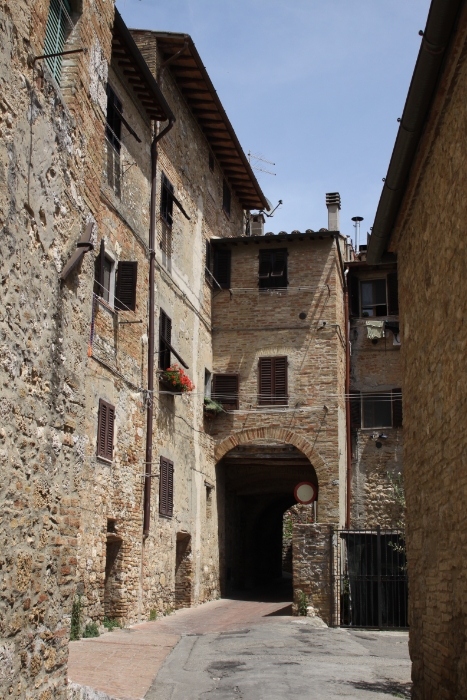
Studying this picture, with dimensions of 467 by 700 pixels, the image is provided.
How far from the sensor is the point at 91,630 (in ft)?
41.3

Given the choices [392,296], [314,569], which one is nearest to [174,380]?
[314,569]

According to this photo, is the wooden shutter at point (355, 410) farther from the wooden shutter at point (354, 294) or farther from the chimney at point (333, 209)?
the chimney at point (333, 209)

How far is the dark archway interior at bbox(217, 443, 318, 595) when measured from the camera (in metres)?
21.1

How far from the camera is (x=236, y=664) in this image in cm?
1048

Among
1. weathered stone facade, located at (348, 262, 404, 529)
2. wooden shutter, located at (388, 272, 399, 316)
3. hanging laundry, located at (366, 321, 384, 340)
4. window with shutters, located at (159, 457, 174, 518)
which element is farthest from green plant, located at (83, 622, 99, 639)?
wooden shutter, located at (388, 272, 399, 316)

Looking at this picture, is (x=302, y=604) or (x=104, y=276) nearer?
(x=104, y=276)

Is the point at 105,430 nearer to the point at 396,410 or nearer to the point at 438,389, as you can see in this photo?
the point at 438,389

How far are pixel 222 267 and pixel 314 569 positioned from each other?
29.6 feet

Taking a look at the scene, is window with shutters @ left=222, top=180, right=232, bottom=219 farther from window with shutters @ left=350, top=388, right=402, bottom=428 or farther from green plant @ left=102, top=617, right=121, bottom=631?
green plant @ left=102, top=617, right=121, bottom=631

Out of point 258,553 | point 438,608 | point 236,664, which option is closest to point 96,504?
point 236,664

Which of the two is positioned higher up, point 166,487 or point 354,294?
point 354,294

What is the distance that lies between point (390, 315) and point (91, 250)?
18.4m

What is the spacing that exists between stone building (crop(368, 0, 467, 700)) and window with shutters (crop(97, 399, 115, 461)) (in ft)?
20.3

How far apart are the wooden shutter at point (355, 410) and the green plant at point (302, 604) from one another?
6.86 metres
